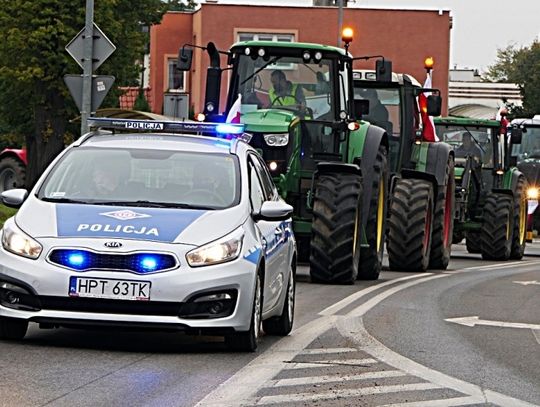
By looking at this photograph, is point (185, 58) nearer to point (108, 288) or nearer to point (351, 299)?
point (351, 299)

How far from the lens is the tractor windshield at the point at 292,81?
19969 mm

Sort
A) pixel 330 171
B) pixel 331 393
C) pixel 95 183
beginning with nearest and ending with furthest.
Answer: pixel 331 393 → pixel 95 183 → pixel 330 171

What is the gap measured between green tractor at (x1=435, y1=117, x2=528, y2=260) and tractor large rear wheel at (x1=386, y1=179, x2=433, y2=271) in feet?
18.2

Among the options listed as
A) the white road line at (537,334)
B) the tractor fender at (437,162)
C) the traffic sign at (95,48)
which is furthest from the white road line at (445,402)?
the traffic sign at (95,48)

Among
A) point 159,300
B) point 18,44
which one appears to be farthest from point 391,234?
point 18,44

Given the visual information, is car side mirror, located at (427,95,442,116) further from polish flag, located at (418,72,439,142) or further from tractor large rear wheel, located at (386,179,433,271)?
tractor large rear wheel, located at (386,179,433,271)

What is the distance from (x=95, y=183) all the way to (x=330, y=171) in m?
7.69

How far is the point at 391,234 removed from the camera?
76.2 ft

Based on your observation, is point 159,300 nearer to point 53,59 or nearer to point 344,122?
point 344,122

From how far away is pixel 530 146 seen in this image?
46.8 metres

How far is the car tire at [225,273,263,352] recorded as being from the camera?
11070mm

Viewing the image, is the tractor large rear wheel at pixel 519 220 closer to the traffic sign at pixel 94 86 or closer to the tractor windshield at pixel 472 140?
the tractor windshield at pixel 472 140

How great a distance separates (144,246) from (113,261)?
0.23 metres

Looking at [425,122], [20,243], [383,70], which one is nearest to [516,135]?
[425,122]
